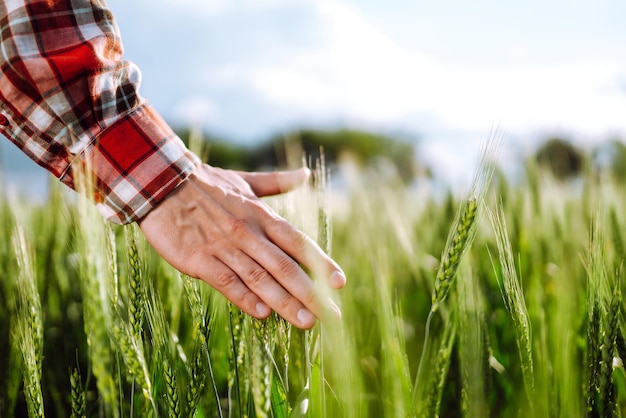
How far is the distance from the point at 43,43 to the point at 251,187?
419 millimetres

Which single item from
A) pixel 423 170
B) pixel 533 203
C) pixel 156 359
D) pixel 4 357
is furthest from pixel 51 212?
pixel 423 170

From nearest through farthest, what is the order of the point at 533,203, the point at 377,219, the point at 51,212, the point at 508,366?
the point at 508,366 → the point at 51,212 → the point at 533,203 → the point at 377,219

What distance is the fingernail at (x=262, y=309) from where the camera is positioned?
717 millimetres

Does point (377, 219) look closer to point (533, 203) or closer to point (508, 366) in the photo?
point (533, 203)

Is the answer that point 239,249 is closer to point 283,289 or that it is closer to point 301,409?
point 283,289

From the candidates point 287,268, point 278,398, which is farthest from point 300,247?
point 278,398

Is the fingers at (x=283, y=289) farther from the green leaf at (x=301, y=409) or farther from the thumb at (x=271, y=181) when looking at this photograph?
the thumb at (x=271, y=181)

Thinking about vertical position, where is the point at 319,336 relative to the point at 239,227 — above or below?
below

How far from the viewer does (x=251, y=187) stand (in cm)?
106

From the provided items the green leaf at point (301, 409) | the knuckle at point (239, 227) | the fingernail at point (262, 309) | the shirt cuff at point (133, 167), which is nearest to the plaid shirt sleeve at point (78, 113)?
the shirt cuff at point (133, 167)

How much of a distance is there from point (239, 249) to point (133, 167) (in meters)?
0.21

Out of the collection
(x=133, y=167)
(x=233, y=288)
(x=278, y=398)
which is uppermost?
(x=133, y=167)

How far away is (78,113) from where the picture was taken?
84cm

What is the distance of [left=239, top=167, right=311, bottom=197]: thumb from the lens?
1.02 m
